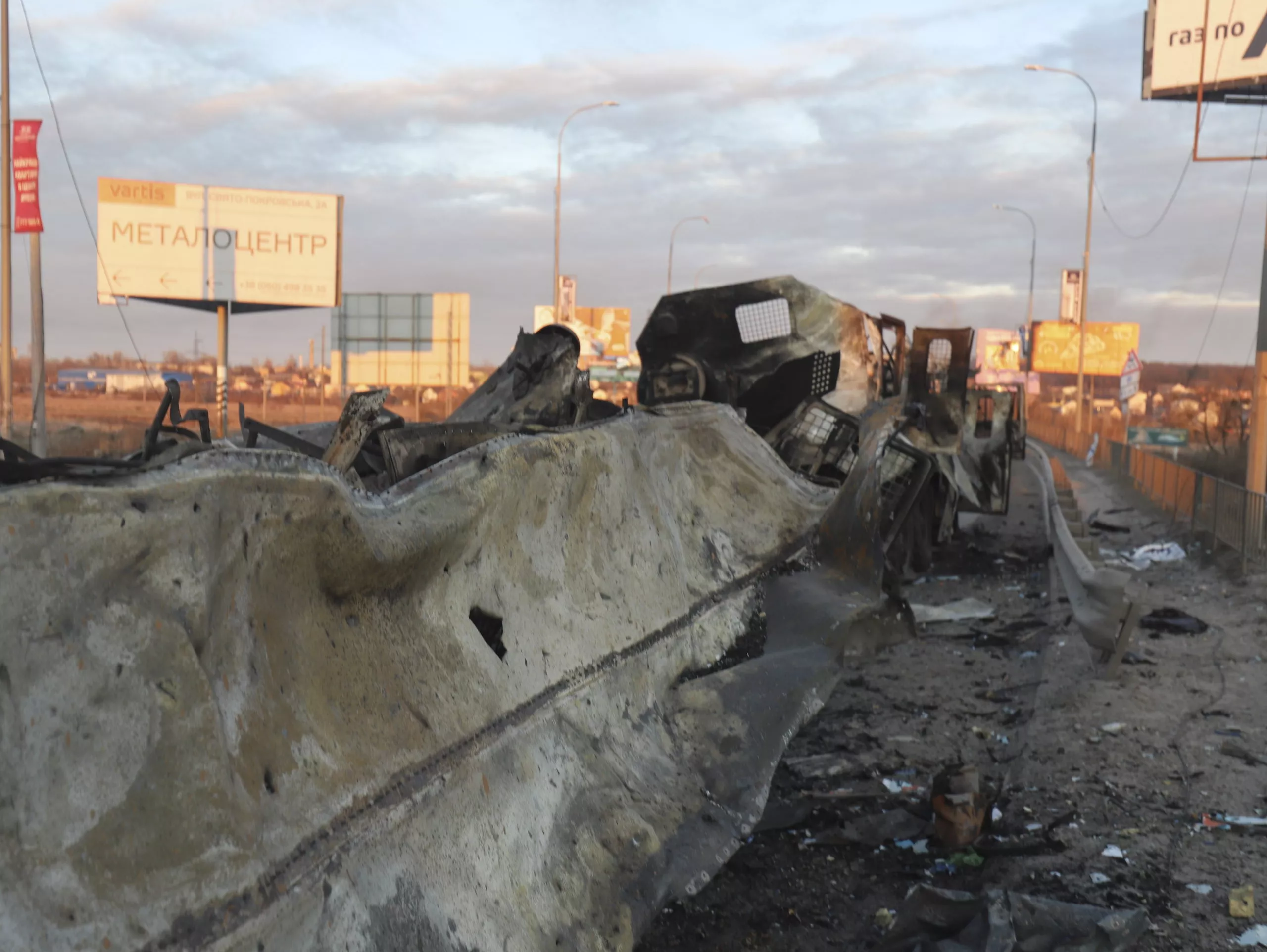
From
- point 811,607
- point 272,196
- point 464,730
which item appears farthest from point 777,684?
point 272,196

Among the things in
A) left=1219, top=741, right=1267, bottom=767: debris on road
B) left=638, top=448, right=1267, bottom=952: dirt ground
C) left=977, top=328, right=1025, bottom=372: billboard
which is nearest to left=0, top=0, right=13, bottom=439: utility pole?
left=638, top=448, right=1267, bottom=952: dirt ground

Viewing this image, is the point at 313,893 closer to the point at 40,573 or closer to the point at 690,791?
the point at 40,573

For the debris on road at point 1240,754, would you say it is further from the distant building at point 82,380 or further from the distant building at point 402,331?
the distant building at point 82,380

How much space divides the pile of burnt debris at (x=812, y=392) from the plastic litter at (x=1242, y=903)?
8.63 feet

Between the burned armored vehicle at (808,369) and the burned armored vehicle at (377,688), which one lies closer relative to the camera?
the burned armored vehicle at (377,688)

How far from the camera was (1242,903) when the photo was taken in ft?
11.4

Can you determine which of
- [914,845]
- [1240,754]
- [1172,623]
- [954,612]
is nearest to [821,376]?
[954,612]

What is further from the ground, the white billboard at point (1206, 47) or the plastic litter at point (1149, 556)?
the white billboard at point (1206, 47)

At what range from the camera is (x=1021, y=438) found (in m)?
16.2

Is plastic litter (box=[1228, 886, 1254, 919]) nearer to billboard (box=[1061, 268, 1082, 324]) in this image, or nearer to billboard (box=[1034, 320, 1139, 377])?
billboard (box=[1061, 268, 1082, 324])

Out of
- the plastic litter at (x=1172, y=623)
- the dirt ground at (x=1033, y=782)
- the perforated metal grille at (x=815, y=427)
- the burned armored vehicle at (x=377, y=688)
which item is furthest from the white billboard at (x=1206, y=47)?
the burned armored vehicle at (x=377, y=688)

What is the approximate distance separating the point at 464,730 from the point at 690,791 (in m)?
1.09

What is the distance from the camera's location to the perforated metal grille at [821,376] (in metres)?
9.51

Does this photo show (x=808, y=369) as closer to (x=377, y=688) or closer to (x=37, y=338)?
(x=377, y=688)
